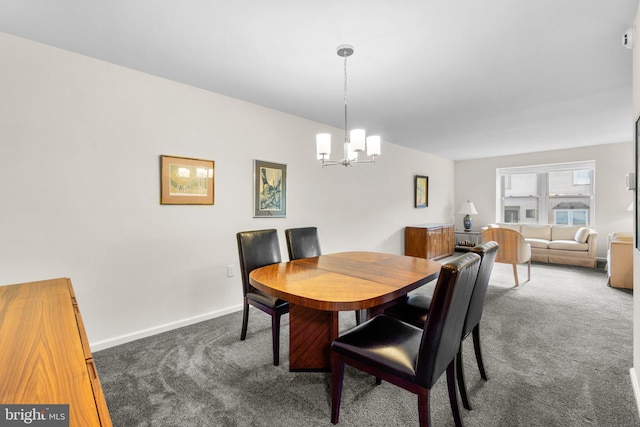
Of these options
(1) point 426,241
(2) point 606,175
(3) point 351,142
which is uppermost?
(2) point 606,175

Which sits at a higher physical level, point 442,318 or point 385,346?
point 442,318

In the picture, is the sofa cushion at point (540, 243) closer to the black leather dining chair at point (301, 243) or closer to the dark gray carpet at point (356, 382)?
the dark gray carpet at point (356, 382)

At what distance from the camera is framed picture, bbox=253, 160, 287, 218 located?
3.31 metres

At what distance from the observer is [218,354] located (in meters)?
2.27

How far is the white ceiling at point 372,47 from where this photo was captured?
1.74 metres

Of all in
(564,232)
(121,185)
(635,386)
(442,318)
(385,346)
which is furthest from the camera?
(564,232)

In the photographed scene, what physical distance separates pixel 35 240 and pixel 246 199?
1.71 metres

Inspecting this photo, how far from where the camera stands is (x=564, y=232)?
5.73 metres

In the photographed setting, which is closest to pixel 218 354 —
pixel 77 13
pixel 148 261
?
pixel 148 261

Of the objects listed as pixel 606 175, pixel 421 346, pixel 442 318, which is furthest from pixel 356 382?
pixel 606 175

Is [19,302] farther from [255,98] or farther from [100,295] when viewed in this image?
[255,98]

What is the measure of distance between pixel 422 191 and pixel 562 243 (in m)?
2.62

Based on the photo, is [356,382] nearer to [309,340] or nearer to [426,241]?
[309,340]

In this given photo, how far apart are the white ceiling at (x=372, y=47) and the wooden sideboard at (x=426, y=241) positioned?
2.49 metres
